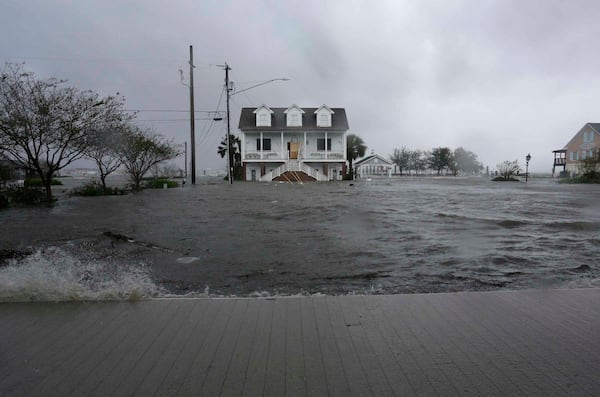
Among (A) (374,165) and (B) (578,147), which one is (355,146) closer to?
(A) (374,165)

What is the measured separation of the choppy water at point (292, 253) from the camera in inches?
217

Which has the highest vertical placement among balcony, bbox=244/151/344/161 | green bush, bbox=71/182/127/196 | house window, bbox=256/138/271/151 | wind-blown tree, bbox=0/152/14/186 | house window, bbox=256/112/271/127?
house window, bbox=256/112/271/127

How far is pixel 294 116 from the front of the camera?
51469mm

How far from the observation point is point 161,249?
825cm

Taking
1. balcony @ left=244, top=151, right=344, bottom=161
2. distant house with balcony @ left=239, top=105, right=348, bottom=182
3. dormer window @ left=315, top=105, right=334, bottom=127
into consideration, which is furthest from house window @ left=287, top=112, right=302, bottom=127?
balcony @ left=244, top=151, right=344, bottom=161

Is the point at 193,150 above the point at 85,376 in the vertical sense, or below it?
above

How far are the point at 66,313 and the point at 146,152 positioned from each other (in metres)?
27.6

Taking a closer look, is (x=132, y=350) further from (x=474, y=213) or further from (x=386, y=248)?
(x=474, y=213)

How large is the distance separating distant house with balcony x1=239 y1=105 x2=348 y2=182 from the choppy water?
36.7 meters

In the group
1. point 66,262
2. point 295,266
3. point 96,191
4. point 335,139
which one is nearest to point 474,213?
point 295,266

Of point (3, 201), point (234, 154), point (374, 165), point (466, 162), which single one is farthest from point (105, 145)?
point (466, 162)

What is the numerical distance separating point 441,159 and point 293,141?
6514 centimetres

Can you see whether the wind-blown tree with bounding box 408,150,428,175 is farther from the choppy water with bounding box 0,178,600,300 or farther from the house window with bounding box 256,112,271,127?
the choppy water with bounding box 0,178,600,300

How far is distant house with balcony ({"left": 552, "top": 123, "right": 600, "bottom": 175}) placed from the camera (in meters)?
66.2
